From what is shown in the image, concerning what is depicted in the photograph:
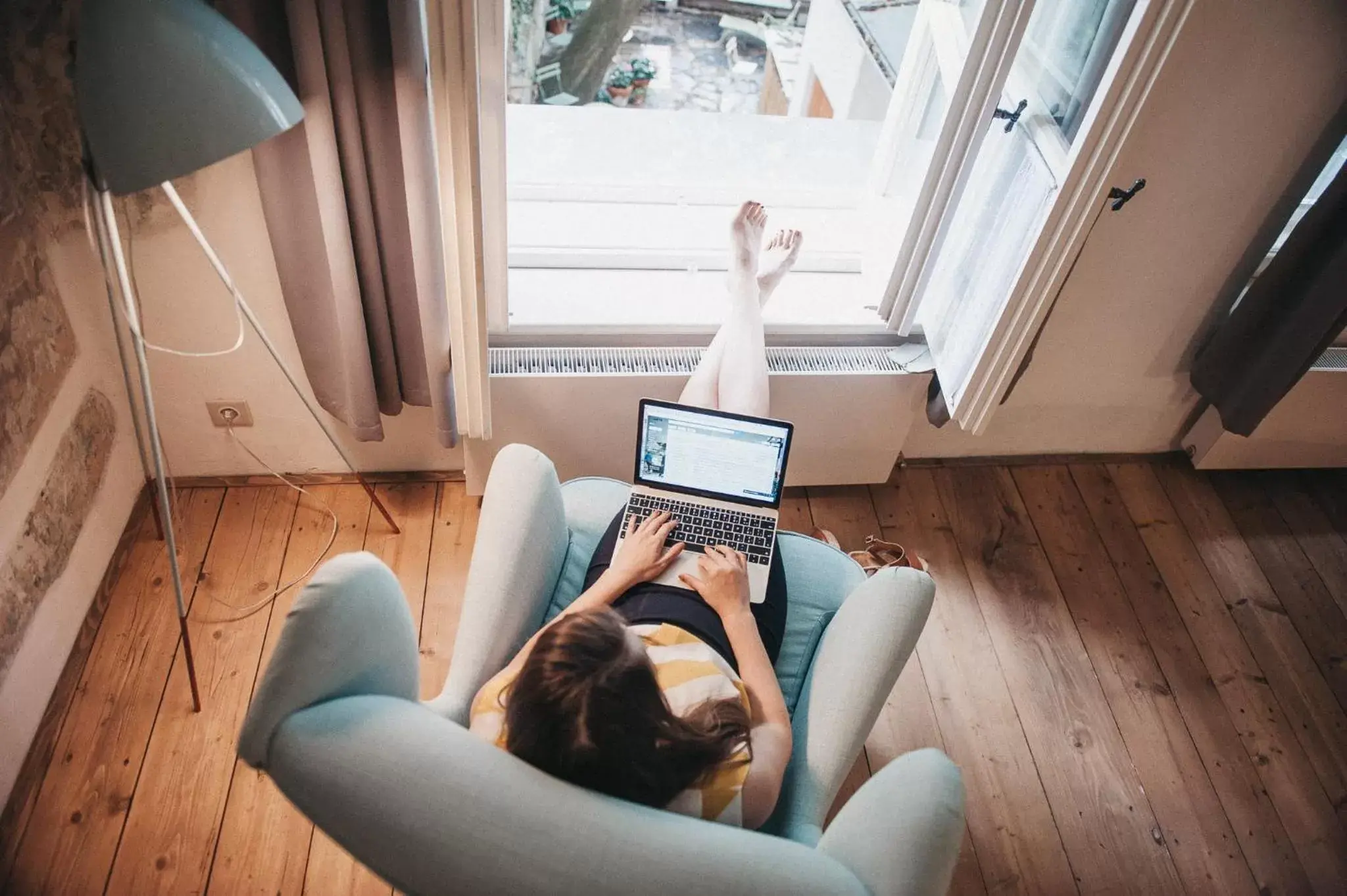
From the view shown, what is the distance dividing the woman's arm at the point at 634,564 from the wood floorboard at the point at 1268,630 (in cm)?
157

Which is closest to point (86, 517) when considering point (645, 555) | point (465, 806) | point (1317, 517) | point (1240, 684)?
point (645, 555)

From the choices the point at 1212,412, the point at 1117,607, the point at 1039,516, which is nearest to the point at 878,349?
the point at 1039,516

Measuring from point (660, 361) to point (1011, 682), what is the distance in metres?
1.10

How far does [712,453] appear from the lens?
5.44 ft

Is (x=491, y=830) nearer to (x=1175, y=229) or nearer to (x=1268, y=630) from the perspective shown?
(x=1175, y=229)

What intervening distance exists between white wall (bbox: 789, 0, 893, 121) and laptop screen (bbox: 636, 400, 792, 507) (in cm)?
110

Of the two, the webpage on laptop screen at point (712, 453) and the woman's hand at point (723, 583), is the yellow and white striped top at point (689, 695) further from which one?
the webpage on laptop screen at point (712, 453)

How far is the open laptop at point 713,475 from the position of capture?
1.62 metres

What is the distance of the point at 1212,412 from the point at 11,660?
2844 millimetres

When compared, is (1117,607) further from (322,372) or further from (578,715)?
(322,372)

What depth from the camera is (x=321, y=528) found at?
209 cm

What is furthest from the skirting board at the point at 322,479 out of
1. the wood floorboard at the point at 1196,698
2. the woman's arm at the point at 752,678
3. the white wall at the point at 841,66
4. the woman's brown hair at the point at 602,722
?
the wood floorboard at the point at 1196,698

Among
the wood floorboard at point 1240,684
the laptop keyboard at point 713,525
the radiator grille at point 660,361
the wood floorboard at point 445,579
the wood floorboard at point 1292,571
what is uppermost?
the radiator grille at point 660,361

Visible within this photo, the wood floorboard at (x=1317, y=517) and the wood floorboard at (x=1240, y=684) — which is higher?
the wood floorboard at (x=1317, y=517)
